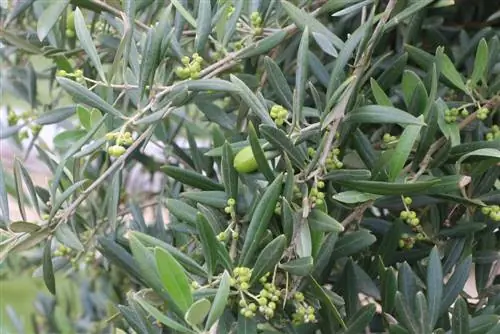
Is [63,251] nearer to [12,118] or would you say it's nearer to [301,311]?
[12,118]

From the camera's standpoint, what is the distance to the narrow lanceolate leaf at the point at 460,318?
1.56 feet

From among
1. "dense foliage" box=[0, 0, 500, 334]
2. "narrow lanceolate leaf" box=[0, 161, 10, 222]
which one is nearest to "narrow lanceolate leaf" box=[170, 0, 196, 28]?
"dense foliage" box=[0, 0, 500, 334]

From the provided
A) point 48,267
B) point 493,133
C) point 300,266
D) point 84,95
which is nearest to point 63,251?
point 48,267

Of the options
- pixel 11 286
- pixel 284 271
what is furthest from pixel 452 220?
pixel 11 286

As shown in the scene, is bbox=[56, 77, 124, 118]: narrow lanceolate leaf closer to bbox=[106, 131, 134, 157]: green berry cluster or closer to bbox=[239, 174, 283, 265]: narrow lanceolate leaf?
bbox=[106, 131, 134, 157]: green berry cluster

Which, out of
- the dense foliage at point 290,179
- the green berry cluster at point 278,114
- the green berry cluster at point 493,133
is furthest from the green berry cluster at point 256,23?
the green berry cluster at point 493,133

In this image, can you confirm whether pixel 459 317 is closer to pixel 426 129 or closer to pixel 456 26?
pixel 426 129

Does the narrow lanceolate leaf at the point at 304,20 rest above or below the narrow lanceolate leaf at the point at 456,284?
above

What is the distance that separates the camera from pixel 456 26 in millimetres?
855

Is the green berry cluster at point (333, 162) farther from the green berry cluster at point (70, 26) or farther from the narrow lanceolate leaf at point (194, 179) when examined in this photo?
the green berry cluster at point (70, 26)

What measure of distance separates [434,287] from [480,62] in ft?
0.70

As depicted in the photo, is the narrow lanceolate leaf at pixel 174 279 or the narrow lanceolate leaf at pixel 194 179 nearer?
the narrow lanceolate leaf at pixel 174 279

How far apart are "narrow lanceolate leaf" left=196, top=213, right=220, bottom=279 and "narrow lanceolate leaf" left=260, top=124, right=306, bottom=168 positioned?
79mm

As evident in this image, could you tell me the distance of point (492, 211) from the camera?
563 mm
